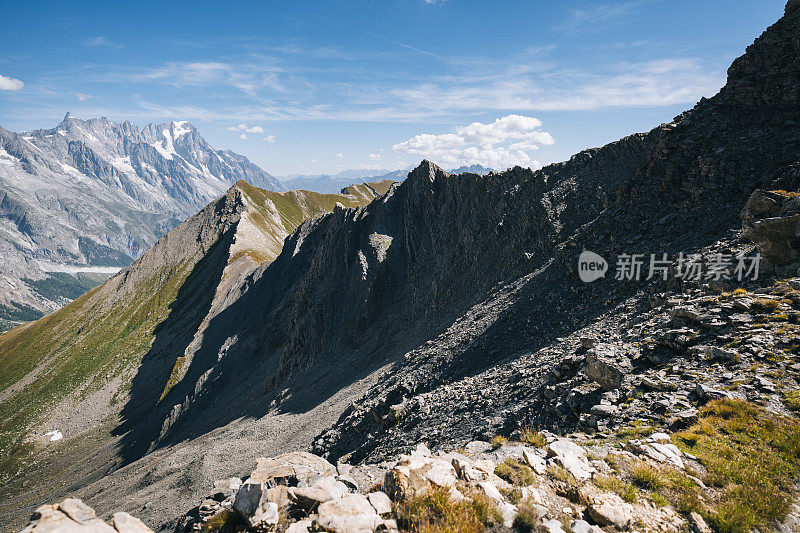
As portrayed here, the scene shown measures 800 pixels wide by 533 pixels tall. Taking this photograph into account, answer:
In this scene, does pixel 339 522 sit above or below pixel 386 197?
below

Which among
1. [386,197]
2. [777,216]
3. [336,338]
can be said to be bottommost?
[336,338]

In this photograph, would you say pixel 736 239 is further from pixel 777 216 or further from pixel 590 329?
pixel 590 329

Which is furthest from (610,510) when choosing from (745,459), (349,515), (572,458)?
(349,515)

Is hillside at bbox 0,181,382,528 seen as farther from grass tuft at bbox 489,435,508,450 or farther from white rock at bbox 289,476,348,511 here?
grass tuft at bbox 489,435,508,450

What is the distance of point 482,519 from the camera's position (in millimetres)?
8695

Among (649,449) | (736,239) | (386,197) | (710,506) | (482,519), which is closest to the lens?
(482,519)

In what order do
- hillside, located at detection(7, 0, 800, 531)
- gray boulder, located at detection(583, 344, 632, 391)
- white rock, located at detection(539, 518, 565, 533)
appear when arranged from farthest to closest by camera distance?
1. gray boulder, located at detection(583, 344, 632, 391)
2. hillside, located at detection(7, 0, 800, 531)
3. white rock, located at detection(539, 518, 565, 533)

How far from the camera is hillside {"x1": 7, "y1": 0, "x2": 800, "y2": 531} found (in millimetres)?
13242

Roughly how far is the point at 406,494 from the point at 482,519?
2061 mm

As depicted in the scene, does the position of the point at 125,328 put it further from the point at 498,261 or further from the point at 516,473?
the point at 516,473

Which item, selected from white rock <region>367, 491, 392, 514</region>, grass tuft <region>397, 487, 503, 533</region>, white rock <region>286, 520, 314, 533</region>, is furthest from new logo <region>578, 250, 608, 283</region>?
white rock <region>286, 520, 314, 533</region>

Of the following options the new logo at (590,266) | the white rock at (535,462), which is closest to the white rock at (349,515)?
the white rock at (535,462)

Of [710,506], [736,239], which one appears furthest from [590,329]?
[710,506]

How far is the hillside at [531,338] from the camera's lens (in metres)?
13.2
